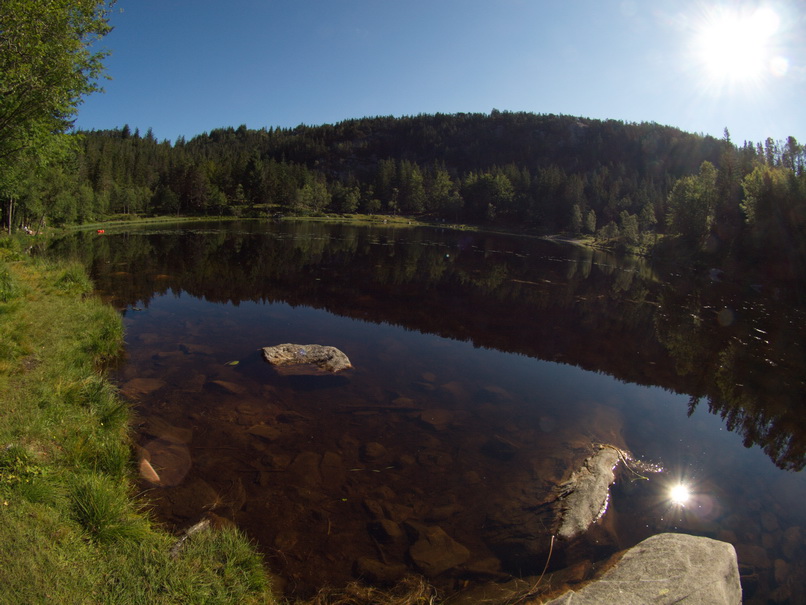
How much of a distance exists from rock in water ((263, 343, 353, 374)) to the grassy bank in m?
5.67

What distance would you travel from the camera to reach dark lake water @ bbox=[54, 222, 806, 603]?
314 inches

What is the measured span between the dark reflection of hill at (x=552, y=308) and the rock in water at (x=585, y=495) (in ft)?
21.7

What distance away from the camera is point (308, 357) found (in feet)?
51.9

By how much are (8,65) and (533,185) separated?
152228mm

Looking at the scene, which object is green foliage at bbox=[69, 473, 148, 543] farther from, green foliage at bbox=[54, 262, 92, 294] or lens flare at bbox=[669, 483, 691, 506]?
green foliage at bbox=[54, 262, 92, 294]

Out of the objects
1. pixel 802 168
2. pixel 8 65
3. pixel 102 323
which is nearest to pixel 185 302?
pixel 102 323

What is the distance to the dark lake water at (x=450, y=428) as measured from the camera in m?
7.98

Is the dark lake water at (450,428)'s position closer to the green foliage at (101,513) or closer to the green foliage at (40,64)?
the green foliage at (101,513)

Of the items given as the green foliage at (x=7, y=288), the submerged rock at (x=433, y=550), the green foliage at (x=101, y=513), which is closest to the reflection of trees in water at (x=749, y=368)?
the submerged rock at (x=433, y=550)

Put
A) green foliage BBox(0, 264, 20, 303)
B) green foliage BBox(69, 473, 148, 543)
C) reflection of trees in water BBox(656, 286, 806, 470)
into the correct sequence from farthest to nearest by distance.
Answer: reflection of trees in water BBox(656, 286, 806, 470) → green foliage BBox(0, 264, 20, 303) → green foliage BBox(69, 473, 148, 543)

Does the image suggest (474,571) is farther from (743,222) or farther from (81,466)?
(743,222)

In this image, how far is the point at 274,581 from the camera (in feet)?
21.8

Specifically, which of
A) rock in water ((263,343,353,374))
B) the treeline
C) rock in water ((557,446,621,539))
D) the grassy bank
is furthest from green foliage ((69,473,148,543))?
the treeline

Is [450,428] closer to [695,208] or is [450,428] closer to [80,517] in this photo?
[80,517]
